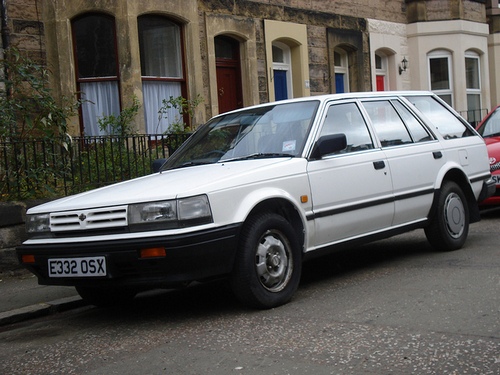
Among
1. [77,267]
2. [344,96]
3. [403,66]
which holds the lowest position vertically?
[77,267]

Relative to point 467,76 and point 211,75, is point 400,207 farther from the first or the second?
point 467,76

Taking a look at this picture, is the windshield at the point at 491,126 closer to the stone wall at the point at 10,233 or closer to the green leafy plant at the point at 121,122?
the green leafy plant at the point at 121,122

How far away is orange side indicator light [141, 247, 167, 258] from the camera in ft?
19.2

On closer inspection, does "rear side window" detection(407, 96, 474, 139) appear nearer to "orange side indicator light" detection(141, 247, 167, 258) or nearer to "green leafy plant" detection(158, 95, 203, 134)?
"orange side indicator light" detection(141, 247, 167, 258)

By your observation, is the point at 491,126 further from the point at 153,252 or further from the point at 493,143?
the point at 153,252

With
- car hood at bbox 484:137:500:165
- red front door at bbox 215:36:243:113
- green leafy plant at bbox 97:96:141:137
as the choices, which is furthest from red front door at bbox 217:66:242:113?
car hood at bbox 484:137:500:165

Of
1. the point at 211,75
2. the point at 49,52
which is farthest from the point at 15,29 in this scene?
the point at 211,75

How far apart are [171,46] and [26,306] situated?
9577mm

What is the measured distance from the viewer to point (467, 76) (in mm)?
24828

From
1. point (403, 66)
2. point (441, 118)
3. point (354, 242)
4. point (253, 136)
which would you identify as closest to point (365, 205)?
point (354, 242)

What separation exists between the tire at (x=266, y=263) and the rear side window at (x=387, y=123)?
1.93 m

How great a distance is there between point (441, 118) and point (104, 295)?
4319mm

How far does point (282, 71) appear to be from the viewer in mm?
19281

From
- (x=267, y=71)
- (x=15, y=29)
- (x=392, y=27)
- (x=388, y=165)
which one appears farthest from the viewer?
(x=392, y=27)
